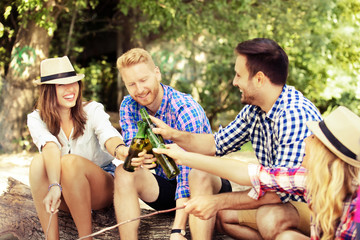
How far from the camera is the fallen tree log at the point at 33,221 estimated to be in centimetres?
345

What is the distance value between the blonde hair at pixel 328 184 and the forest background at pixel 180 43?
545cm

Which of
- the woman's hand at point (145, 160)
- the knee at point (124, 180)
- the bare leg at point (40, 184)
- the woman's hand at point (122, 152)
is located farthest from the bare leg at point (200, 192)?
the bare leg at point (40, 184)

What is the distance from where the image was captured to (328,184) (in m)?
2.18

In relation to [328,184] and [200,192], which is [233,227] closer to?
[200,192]

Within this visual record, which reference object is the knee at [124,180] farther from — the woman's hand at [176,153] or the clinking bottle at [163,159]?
the woman's hand at [176,153]

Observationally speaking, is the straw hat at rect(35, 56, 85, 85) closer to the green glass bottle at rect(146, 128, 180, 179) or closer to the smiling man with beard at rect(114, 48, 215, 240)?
the smiling man with beard at rect(114, 48, 215, 240)

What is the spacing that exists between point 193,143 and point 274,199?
75cm

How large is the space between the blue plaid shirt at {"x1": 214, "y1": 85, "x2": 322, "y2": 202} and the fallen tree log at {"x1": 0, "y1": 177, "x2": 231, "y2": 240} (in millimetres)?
682

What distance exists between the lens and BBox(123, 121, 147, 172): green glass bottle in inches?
115

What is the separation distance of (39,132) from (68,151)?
27 centimetres

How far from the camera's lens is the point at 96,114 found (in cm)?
359

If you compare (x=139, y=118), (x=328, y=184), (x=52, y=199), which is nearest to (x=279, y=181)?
(x=328, y=184)

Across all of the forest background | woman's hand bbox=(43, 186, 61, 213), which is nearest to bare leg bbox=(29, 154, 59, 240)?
woman's hand bbox=(43, 186, 61, 213)

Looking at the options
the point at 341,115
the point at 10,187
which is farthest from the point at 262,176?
the point at 10,187
